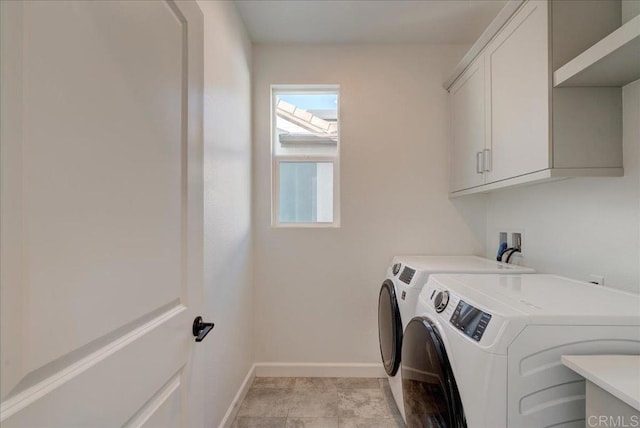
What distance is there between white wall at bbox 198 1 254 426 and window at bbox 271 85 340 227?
306 mm

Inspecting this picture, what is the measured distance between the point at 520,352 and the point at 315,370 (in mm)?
1781

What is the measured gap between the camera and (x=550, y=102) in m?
1.27

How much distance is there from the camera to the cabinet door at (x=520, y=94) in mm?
1299

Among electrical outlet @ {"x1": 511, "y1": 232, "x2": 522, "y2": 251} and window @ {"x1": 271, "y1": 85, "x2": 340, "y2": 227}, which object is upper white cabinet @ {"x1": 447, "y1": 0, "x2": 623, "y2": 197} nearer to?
electrical outlet @ {"x1": 511, "y1": 232, "x2": 522, "y2": 251}

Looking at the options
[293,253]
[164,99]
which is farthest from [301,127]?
[164,99]

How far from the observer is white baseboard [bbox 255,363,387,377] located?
7.61 ft

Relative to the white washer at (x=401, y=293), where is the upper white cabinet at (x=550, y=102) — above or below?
above

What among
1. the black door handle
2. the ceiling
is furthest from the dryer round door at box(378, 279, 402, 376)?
the ceiling

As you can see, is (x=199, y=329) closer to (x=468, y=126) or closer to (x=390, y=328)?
(x=390, y=328)

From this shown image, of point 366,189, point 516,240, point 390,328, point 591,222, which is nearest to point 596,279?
point 591,222

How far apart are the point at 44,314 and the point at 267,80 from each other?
2245mm

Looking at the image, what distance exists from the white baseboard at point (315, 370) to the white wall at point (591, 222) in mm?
1368

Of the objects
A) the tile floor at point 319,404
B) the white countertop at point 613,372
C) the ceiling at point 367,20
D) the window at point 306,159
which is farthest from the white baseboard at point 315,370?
the ceiling at point 367,20

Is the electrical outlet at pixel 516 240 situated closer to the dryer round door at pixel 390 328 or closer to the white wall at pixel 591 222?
the white wall at pixel 591 222
